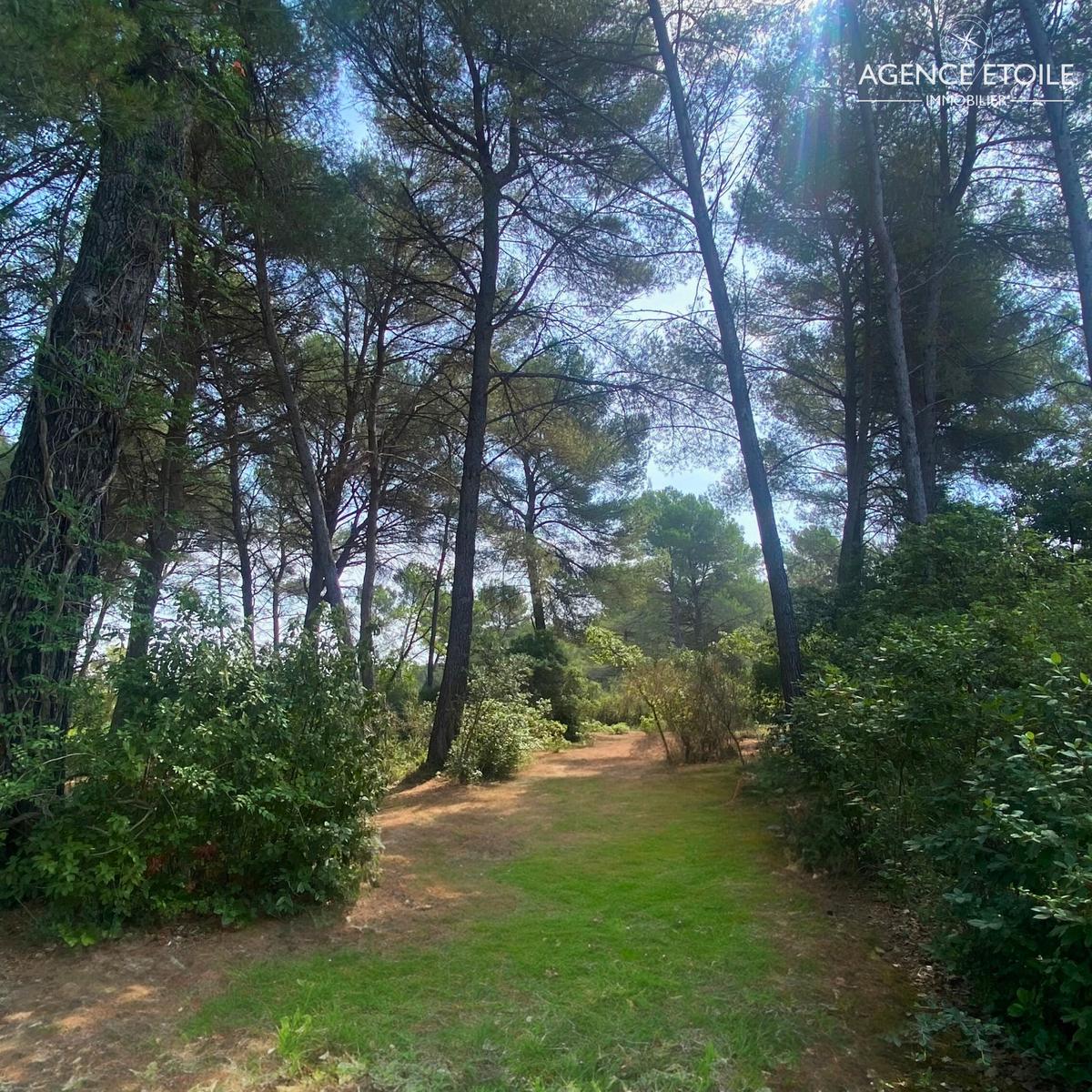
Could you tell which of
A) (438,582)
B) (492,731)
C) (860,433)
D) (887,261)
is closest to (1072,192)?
(887,261)

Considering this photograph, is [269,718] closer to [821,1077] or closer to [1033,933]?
[821,1077]

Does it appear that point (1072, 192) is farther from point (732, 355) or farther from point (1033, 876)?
point (1033, 876)

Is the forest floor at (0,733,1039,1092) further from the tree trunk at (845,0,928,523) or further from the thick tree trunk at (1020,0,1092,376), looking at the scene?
the thick tree trunk at (1020,0,1092,376)

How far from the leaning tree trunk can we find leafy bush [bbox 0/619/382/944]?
1.12 ft

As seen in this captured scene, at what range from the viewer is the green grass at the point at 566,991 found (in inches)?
92.4

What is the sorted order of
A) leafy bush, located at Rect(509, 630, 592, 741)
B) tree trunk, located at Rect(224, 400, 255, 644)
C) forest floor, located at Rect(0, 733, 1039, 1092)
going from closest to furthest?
forest floor, located at Rect(0, 733, 1039, 1092)
tree trunk, located at Rect(224, 400, 255, 644)
leafy bush, located at Rect(509, 630, 592, 741)

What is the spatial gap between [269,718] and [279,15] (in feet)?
19.0

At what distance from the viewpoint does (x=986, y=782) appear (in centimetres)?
228

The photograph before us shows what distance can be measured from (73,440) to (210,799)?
7.60 ft

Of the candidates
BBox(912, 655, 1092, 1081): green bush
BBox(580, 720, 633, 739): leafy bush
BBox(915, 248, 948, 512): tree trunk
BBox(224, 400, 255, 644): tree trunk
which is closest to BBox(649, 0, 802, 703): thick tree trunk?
BBox(915, 248, 948, 512): tree trunk

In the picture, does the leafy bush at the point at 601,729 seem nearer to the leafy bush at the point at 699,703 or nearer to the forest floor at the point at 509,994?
the leafy bush at the point at 699,703

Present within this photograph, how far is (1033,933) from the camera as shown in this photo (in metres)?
1.98

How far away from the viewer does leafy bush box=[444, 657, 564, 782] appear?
7.95 m

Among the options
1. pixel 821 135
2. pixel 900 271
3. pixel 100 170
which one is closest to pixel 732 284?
pixel 821 135
